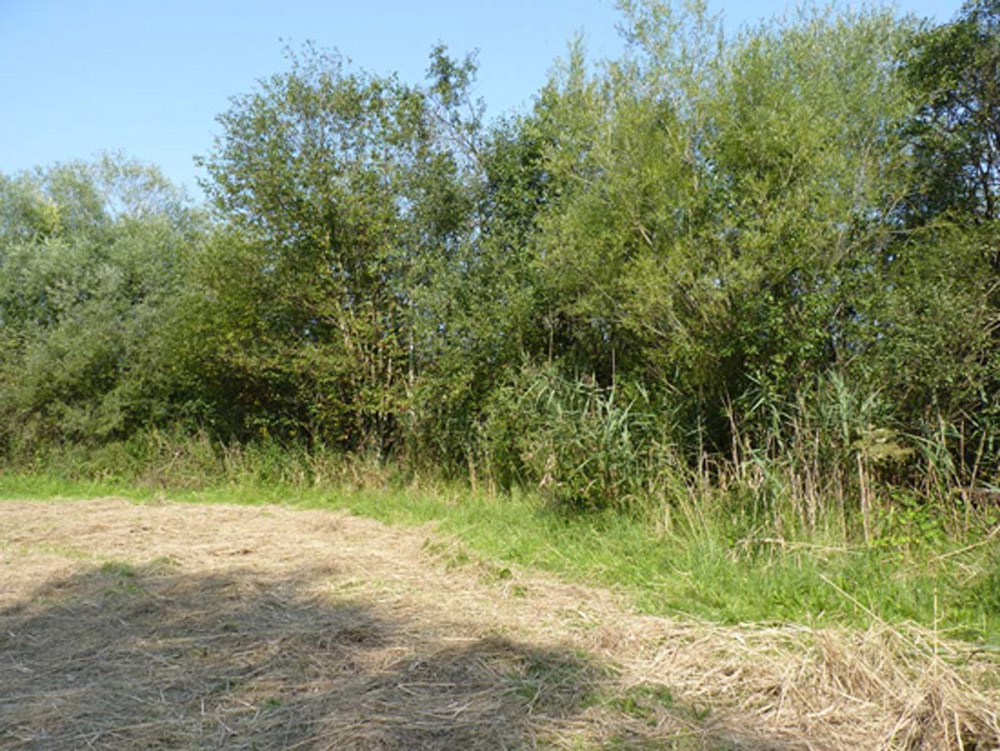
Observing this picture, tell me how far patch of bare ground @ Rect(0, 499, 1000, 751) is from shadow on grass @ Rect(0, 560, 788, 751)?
0.01m

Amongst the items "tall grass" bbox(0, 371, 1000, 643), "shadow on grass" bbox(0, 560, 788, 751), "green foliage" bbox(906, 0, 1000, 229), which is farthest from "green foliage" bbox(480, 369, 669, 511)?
"green foliage" bbox(906, 0, 1000, 229)

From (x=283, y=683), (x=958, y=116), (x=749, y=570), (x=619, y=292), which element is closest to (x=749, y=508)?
(x=749, y=570)

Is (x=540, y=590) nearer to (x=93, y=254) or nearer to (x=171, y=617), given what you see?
(x=171, y=617)

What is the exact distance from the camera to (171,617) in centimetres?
435

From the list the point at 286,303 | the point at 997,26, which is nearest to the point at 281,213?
the point at 286,303

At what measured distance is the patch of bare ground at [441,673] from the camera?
2.78 metres

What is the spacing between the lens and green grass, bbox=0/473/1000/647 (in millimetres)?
4027

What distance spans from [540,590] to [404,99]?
9.47 metres

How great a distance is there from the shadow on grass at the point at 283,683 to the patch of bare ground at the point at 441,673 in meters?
0.01

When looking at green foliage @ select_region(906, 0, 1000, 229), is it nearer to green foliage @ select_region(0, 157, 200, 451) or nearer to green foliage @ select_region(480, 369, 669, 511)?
green foliage @ select_region(480, 369, 669, 511)

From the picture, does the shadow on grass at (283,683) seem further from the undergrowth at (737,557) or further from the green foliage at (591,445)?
the green foliage at (591,445)

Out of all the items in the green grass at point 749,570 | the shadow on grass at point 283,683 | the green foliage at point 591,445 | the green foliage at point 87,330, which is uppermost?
the green foliage at point 87,330

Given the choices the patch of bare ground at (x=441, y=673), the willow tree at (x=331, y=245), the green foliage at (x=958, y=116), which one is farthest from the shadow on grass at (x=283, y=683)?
the green foliage at (x=958, y=116)

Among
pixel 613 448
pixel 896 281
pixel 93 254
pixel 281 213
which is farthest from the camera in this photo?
pixel 93 254
